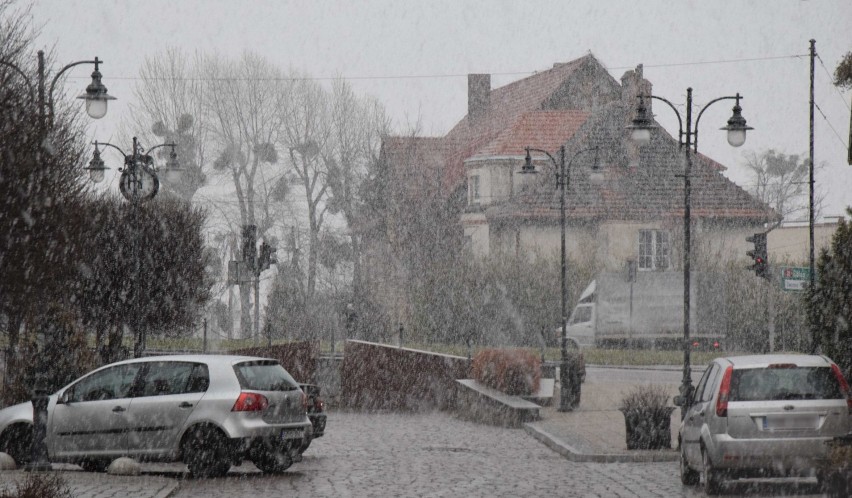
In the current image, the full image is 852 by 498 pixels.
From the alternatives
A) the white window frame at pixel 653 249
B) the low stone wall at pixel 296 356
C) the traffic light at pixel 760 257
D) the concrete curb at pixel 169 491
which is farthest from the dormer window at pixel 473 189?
the concrete curb at pixel 169 491

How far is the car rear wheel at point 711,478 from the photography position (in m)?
14.3

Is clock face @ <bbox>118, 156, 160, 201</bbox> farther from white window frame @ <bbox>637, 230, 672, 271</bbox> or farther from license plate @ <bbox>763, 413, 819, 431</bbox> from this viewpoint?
white window frame @ <bbox>637, 230, 672, 271</bbox>

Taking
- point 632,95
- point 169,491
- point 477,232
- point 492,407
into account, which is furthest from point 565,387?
point 632,95

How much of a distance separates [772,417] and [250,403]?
604 centimetres

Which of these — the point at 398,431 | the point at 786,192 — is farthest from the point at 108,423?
the point at 786,192

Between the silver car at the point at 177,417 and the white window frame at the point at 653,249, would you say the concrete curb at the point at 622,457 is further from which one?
the white window frame at the point at 653,249

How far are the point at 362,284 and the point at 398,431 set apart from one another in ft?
118

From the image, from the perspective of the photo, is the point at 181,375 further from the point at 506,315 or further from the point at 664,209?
the point at 664,209

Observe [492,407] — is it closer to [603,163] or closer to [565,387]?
[565,387]

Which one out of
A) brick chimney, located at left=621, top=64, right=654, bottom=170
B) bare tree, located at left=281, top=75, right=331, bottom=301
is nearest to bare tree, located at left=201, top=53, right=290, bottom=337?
bare tree, located at left=281, top=75, right=331, bottom=301

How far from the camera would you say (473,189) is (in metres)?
65.9

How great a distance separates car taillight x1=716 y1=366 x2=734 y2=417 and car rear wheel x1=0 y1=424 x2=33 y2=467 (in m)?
8.48

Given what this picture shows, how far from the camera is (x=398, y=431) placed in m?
24.8

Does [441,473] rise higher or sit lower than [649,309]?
lower
